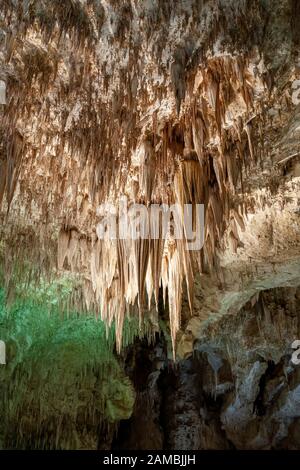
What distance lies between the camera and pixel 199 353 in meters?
8.17

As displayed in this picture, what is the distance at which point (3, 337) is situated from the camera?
240 inches

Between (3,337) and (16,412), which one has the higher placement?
(3,337)

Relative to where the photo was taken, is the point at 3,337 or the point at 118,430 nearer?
the point at 3,337

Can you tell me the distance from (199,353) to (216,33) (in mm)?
6558

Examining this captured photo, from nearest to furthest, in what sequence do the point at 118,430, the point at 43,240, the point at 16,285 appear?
the point at 43,240 < the point at 16,285 < the point at 118,430

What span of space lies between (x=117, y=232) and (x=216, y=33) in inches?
87.9

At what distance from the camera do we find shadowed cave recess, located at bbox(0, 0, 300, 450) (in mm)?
2828

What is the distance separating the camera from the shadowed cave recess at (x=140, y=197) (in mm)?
2828

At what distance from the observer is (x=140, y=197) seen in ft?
13.6

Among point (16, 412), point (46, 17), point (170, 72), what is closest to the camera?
point (46, 17)

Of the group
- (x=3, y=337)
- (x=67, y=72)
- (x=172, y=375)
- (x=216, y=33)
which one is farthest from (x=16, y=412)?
(x=216, y=33)
